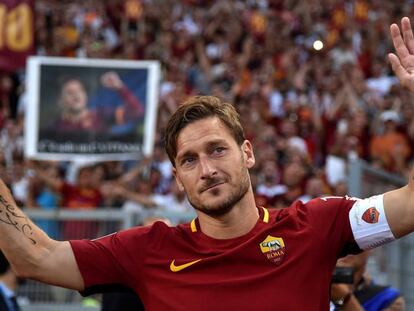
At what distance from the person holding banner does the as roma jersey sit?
7555 mm

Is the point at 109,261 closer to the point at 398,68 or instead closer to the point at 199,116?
the point at 199,116

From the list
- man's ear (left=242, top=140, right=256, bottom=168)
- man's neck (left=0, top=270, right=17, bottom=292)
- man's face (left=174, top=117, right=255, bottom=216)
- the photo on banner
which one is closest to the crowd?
→ the photo on banner

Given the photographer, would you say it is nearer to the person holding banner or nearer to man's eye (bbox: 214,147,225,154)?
man's eye (bbox: 214,147,225,154)

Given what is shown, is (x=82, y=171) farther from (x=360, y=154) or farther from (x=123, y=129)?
(x=360, y=154)

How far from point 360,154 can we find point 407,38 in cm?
915

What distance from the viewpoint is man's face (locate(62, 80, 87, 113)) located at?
11562 millimetres

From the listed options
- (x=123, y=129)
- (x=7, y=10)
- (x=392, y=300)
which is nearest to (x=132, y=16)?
(x=7, y=10)

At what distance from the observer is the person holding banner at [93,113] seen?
449 inches

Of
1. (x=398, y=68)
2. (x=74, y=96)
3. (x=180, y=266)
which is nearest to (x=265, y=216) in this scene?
(x=180, y=266)

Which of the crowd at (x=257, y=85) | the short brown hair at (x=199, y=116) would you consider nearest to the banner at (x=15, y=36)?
the crowd at (x=257, y=85)

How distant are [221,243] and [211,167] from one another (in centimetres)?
28

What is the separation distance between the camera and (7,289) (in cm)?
638

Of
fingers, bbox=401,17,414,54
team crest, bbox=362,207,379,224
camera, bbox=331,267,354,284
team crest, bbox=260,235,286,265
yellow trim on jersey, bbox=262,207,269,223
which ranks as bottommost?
camera, bbox=331,267,354,284

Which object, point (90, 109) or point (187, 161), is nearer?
point (187, 161)
